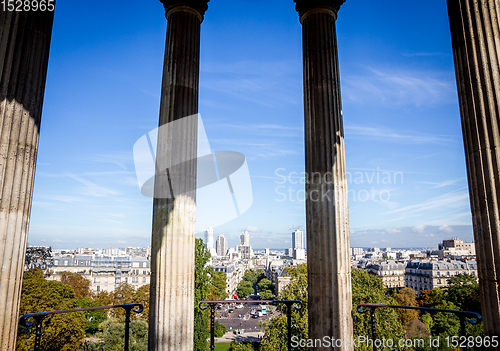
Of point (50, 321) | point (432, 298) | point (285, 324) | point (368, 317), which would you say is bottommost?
point (432, 298)

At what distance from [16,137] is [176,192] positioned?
281 centimetres

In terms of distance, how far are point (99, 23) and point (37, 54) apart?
13941mm

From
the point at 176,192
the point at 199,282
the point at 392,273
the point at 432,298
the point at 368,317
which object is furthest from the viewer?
the point at 392,273

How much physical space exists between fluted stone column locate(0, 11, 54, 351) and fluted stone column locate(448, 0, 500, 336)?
5.91 metres

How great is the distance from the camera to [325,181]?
6.27m

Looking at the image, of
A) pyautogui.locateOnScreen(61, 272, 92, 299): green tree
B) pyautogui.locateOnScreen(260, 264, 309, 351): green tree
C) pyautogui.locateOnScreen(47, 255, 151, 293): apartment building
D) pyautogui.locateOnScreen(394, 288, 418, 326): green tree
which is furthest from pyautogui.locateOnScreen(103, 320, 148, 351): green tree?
pyautogui.locateOnScreen(47, 255, 151, 293): apartment building

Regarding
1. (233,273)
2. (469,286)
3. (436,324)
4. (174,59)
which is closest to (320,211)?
(174,59)

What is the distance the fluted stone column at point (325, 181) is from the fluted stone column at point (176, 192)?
2.44 metres

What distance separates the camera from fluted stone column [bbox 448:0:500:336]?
379cm

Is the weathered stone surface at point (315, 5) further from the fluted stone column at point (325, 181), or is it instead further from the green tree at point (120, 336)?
the green tree at point (120, 336)

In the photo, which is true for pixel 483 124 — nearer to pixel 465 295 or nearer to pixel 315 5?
pixel 315 5

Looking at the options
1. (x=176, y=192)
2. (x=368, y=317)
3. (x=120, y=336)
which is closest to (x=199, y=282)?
(x=120, y=336)

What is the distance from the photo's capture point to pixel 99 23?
51.6 ft

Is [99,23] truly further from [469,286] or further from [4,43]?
[469,286]
